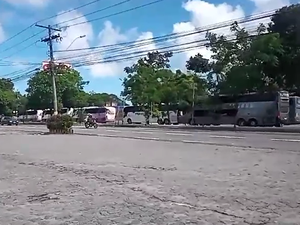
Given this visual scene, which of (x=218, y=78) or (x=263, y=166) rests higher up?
(x=218, y=78)

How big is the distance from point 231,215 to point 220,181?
2.77 m

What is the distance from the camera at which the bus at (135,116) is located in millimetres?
56734

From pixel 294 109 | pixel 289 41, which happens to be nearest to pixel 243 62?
pixel 289 41

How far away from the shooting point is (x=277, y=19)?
39969 mm

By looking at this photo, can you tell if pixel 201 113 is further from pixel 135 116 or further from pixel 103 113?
pixel 103 113

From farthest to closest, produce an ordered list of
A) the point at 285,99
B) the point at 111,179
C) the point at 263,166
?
the point at 285,99, the point at 263,166, the point at 111,179

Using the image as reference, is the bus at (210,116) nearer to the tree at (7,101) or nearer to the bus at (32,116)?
the bus at (32,116)

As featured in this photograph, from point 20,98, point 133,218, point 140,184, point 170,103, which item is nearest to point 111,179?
point 140,184

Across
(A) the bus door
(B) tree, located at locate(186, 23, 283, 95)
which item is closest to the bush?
(B) tree, located at locate(186, 23, 283, 95)

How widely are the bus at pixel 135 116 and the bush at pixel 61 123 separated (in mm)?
25973

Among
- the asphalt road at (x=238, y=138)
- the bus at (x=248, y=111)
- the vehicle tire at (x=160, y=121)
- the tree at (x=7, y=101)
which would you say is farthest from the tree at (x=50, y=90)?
the asphalt road at (x=238, y=138)

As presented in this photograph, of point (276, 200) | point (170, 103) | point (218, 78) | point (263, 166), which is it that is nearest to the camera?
point (276, 200)

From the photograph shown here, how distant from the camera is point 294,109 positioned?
136 ft

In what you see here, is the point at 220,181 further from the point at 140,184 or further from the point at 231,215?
the point at 231,215
